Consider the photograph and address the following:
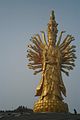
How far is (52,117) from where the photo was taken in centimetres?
2619

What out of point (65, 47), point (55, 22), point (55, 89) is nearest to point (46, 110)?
point (55, 89)

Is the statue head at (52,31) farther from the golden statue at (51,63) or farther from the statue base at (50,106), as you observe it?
the statue base at (50,106)

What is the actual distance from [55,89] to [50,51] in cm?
387

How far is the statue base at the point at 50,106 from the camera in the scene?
101ft

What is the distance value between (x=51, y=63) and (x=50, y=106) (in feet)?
14.9

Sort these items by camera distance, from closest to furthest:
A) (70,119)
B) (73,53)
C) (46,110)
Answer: (70,119), (46,110), (73,53)

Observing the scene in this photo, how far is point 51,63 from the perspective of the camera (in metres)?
32.9

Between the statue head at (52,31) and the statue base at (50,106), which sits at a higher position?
the statue head at (52,31)

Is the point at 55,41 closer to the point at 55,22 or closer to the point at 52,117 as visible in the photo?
the point at 55,22

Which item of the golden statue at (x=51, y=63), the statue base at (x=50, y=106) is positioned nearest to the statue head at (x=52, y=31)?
the golden statue at (x=51, y=63)

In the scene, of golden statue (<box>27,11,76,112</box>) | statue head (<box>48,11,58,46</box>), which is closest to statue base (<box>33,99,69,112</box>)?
golden statue (<box>27,11,76,112</box>)

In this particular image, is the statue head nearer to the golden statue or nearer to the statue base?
the golden statue

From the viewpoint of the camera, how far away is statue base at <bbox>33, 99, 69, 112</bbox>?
3067cm

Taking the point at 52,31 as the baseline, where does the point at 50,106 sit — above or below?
below
